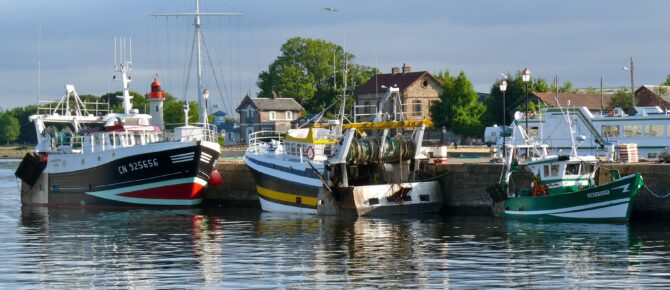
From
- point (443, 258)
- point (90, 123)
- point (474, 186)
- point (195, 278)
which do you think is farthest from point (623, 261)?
point (90, 123)

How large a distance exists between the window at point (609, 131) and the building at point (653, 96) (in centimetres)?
5061

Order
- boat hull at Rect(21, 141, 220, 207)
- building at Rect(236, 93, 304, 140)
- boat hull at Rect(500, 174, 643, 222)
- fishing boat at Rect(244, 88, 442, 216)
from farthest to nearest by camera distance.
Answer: building at Rect(236, 93, 304, 140)
boat hull at Rect(21, 141, 220, 207)
fishing boat at Rect(244, 88, 442, 216)
boat hull at Rect(500, 174, 643, 222)

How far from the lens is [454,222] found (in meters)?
47.0

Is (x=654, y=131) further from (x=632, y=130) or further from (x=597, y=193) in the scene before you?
(x=597, y=193)

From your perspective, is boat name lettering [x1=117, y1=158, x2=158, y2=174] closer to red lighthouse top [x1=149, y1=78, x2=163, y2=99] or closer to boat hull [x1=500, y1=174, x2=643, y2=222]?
red lighthouse top [x1=149, y1=78, x2=163, y2=99]

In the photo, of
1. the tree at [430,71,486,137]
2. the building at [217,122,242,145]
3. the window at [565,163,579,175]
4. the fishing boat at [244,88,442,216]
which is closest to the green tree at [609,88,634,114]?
the tree at [430,71,486,137]

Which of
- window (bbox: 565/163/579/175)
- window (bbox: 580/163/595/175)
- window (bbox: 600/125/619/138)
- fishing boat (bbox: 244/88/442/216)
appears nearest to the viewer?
window (bbox: 565/163/579/175)

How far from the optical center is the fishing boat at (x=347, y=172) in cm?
4959

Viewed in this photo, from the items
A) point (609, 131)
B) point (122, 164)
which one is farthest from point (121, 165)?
point (609, 131)

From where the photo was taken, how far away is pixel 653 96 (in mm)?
112312

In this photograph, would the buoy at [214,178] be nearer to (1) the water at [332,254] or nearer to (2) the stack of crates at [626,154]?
(1) the water at [332,254]

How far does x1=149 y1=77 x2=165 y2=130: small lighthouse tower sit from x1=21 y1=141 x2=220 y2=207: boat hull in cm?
700

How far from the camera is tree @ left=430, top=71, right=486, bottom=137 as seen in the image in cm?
11238

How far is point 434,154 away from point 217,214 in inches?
412
